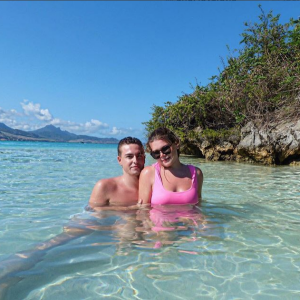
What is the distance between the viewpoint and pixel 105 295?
208 cm

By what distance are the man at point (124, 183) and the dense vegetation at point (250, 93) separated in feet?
39.6

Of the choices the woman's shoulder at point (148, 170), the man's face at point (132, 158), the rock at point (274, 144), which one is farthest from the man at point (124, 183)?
the rock at point (274, 144)

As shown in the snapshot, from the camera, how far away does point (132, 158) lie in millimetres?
3994

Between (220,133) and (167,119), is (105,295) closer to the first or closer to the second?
(220,133)

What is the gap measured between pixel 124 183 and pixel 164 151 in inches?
33.9

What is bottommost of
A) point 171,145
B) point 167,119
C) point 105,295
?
point 105,295

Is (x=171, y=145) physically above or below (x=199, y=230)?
above

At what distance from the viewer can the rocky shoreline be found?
13.1 meters

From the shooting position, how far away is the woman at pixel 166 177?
3770 mm

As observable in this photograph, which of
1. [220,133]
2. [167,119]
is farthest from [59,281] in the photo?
[167,119]

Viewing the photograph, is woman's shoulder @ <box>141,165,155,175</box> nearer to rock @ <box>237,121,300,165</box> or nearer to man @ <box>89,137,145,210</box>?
man @ <box>89,137,145,210</box>

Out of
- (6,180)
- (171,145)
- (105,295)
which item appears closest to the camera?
(105,295)

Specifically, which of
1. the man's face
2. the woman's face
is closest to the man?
the man's face

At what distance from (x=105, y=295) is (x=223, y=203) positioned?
360 cm
